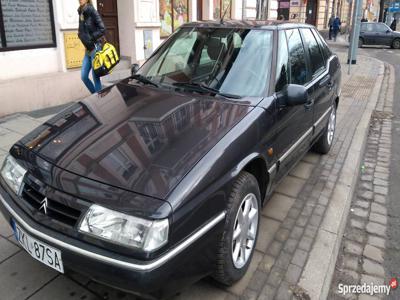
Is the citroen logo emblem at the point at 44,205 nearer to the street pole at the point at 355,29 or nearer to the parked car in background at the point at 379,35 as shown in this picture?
the street pole at the point at 355,29

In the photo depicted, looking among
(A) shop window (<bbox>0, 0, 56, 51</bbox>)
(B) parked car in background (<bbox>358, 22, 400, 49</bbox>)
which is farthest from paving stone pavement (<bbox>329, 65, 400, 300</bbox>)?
(B) parked car in background (<bbox>358, 22, 400, 49</bbox>)

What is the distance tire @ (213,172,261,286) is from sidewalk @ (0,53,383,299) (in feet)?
0.49

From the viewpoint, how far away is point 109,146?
2373mm

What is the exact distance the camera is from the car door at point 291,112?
10.5 feet

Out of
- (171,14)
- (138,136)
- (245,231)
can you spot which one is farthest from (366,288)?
(171,14)

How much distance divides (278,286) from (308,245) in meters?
0.64

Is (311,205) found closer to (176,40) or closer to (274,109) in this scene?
(274,109)

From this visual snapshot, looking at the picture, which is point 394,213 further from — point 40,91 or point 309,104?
point 40,91

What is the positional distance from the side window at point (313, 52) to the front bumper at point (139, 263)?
8.94ft

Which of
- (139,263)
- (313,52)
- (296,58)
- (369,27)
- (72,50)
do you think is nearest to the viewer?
(139,263)

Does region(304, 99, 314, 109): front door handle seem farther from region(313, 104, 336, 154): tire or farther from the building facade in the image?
→ the building facade

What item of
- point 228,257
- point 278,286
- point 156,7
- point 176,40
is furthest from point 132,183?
point 156,7

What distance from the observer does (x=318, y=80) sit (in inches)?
165

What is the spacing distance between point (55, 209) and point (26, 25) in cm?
544
